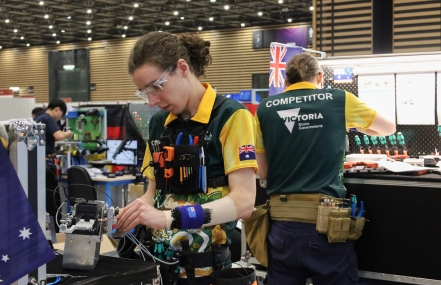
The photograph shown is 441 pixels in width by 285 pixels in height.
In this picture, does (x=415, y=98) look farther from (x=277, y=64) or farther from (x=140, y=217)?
(x=140, y=217)

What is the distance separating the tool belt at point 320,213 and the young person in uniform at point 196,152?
43.2 inches

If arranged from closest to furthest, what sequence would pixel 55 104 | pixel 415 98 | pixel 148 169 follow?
1. pixel 148 169
2. pixel 415 98
3. pixel 55 104

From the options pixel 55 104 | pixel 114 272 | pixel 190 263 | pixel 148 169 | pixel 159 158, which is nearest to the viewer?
pixel 114 272

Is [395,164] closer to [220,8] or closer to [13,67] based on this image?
[220,8]

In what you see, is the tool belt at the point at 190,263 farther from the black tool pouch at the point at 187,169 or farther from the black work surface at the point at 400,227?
the black work surface at the point at 400,227

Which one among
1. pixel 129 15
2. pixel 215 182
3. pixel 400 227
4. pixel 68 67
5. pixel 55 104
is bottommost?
pixel 400 227

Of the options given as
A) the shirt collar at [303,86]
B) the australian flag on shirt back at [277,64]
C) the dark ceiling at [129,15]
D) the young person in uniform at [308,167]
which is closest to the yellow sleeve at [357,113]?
the young person in uniform at [308,167]

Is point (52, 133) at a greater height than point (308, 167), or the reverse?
point (52, 133)

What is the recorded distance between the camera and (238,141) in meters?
1.81

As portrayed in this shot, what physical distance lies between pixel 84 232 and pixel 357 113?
6.14 ft

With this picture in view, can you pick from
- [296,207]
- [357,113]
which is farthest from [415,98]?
[296,207]

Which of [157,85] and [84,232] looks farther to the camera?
[157,85]

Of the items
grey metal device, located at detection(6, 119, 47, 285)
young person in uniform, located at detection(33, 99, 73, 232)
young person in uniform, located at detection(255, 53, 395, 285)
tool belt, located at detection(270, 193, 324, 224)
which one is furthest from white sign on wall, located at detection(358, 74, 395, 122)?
young person in uniform, located at detection(33, 99, 73, 232)

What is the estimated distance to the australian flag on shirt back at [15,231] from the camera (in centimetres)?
120
